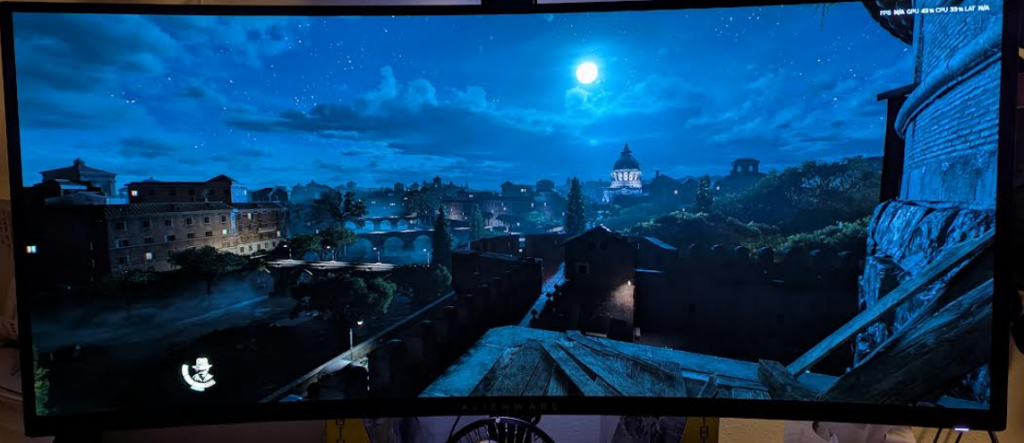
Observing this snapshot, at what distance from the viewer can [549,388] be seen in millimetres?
1255

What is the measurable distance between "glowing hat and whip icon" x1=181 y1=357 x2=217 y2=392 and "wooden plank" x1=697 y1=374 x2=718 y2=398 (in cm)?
139

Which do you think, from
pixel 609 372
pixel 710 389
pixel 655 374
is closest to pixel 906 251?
pixel 710 389

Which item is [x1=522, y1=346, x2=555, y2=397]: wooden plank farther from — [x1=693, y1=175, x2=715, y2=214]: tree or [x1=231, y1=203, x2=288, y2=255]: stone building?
[x1=231, y1=203, x2=288, y2=255]: stone building

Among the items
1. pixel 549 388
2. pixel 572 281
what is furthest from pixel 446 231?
pixel 549 388

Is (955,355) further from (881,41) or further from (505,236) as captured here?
(505,236)

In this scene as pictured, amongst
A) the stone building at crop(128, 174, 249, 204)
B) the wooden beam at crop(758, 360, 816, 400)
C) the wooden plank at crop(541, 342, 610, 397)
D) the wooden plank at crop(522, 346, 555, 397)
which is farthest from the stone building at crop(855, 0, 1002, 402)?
the stone building at crop(128, 174, 249, 204)

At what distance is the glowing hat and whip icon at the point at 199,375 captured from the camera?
1.18 m

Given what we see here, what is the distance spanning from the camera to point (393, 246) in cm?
127

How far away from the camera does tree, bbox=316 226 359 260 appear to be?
1248 millimetres

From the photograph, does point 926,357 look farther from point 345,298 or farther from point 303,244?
point 303,244

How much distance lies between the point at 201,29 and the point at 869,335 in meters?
2.03

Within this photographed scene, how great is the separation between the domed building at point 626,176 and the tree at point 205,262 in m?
1.11

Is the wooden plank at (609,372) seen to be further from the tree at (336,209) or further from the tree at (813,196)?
the tree at (336,209)

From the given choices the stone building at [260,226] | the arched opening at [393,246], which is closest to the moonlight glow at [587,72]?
the arched opening at [393,246]
